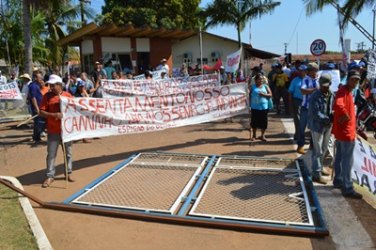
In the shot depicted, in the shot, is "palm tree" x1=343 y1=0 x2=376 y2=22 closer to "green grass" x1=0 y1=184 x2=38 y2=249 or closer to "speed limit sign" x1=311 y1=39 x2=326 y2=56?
"speed limit sign" x1=311 y1=39 x2=326 y2=56

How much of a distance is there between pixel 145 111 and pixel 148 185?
2.43 m

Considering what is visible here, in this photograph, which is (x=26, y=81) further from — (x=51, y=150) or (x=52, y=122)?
(x=51, y=150)

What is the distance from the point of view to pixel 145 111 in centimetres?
875

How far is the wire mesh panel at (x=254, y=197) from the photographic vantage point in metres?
5.30

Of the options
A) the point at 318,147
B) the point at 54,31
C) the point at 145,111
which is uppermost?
the point at 54,31

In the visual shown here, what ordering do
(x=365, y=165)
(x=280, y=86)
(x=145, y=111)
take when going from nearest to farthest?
(x=365, y=165) < (x=145, y=111) < (x=280, y=86)

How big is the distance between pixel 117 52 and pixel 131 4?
11.4 m

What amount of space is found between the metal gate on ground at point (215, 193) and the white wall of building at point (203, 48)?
21.0 meters

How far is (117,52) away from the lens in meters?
24.5

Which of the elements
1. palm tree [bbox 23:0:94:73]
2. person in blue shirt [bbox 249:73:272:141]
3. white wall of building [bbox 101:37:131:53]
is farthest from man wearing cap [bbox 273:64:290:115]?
palm tree [bbox 23:0:94:73]

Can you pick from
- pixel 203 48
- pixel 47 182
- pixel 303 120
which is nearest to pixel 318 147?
pixel 303 120

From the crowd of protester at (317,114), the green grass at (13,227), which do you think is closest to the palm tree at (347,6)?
the crowd of protester at (317,114)

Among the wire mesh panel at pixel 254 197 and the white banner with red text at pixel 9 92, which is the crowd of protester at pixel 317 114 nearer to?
the wire mesh panel at pixel 254 197

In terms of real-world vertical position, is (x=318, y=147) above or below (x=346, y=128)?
below
